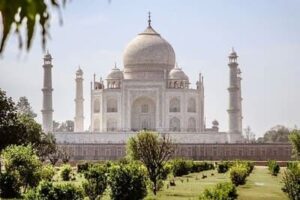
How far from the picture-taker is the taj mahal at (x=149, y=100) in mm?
58500

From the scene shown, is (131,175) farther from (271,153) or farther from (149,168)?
(271,153)

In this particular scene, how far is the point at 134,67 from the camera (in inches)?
2403

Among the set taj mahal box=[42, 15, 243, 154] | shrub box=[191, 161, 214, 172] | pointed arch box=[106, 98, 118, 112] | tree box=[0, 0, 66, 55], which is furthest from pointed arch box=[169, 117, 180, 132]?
tree box=[0, 0, 66, 55]

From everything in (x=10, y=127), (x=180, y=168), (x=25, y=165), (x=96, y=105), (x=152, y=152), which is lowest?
(x=180, y=168)

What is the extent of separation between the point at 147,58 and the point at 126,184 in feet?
142

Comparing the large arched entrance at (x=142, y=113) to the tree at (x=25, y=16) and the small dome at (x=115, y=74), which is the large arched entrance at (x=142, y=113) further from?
the tree at (x=25, y=16)

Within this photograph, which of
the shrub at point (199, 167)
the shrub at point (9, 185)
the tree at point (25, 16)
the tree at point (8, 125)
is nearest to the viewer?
the tree at point (25, 16)

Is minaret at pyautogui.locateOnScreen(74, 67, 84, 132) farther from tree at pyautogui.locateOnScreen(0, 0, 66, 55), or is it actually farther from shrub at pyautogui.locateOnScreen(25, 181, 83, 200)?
tree at pyautogui.locateOnScreen(0, 0, 66, 55)

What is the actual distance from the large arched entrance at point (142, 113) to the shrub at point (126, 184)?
41.9 meters

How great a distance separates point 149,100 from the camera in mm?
60219

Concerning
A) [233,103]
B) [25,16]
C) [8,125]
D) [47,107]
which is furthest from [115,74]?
[25,16]

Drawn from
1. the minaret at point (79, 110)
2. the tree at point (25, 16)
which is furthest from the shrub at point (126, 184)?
the minaret at point (79, 110)

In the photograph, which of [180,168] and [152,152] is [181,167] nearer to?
[180,168]

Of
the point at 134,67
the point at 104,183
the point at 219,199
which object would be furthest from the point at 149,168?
the point at 134,67
